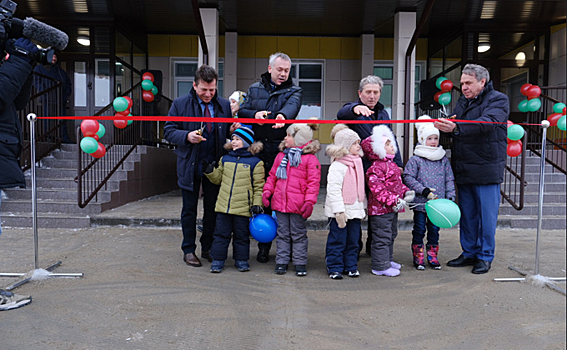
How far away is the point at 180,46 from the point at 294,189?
8.81 metres

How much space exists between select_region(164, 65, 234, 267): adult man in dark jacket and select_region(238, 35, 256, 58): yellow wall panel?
7.36m

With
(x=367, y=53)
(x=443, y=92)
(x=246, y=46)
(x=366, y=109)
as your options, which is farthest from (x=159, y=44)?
(x=366, y=109)

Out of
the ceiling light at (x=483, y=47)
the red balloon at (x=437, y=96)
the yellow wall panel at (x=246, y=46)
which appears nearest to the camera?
the red balloon at (x=437, y=96)

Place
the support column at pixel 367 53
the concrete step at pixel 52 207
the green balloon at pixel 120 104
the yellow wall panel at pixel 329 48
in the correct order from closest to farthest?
the concrete step at pixel 52 207 < the green balloon at pixel 120 104 < the support column at pixel 367 53 < the yellow wall panel at pixel 329 48

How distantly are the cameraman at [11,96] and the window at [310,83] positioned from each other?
8.88 metres

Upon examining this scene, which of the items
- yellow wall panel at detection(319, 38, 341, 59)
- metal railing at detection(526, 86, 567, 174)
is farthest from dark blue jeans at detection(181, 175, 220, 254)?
yellow wall panel at detection(319, 38, 341, 59)

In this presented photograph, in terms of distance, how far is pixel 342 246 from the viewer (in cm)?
363

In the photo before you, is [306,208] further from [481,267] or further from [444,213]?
[481,267]

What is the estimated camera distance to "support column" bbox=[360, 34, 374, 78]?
10547 millimetres

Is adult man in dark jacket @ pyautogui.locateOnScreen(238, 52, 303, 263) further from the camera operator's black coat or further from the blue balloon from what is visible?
the camera operator's black coat

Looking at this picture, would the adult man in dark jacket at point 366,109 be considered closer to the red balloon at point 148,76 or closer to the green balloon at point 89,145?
the green balloon at point 89,145

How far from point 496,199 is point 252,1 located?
257 inches

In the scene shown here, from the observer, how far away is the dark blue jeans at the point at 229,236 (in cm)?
375

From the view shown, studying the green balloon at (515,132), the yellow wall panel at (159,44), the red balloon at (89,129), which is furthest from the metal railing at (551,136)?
the yellow wall panel at (159,44)
